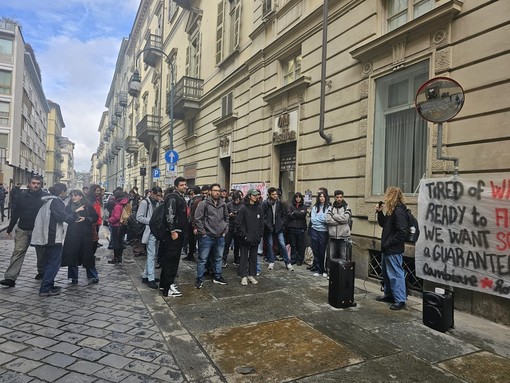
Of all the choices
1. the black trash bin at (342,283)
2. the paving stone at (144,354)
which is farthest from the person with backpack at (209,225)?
the paving stone at (144,354)

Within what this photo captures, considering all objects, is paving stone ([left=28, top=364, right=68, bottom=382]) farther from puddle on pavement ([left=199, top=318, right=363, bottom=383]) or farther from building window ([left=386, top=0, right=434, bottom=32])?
building window ([left=386, top=0, right=434, bottom=32])

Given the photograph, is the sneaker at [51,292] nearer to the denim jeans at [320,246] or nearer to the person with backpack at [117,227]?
the person with backpack at [117,227]

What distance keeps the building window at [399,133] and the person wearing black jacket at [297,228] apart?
176 centimetres

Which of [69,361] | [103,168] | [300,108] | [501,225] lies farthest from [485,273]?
[103,168]

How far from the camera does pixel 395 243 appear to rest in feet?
17.9

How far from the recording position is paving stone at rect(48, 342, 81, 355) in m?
3.77

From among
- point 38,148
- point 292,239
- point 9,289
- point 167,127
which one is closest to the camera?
point 9,289

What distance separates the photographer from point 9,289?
6.00m

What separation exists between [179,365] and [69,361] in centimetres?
109

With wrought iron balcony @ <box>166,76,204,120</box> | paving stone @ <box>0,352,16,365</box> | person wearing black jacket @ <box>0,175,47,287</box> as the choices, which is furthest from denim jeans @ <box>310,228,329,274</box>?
wrought iron balcony @ <box>166,76,204,120</box>

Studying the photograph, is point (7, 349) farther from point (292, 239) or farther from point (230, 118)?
point (230, 118)

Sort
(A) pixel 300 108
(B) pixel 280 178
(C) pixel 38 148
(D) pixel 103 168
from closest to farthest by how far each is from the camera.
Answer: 1. (A) pixel 300 108
2. (B) pixel 280 178
3. (C) pixel 38 148
4. (D) pixel 103 168

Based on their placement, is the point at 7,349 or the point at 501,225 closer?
the point at 7,349

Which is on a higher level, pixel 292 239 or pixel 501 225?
pixel 501 225
